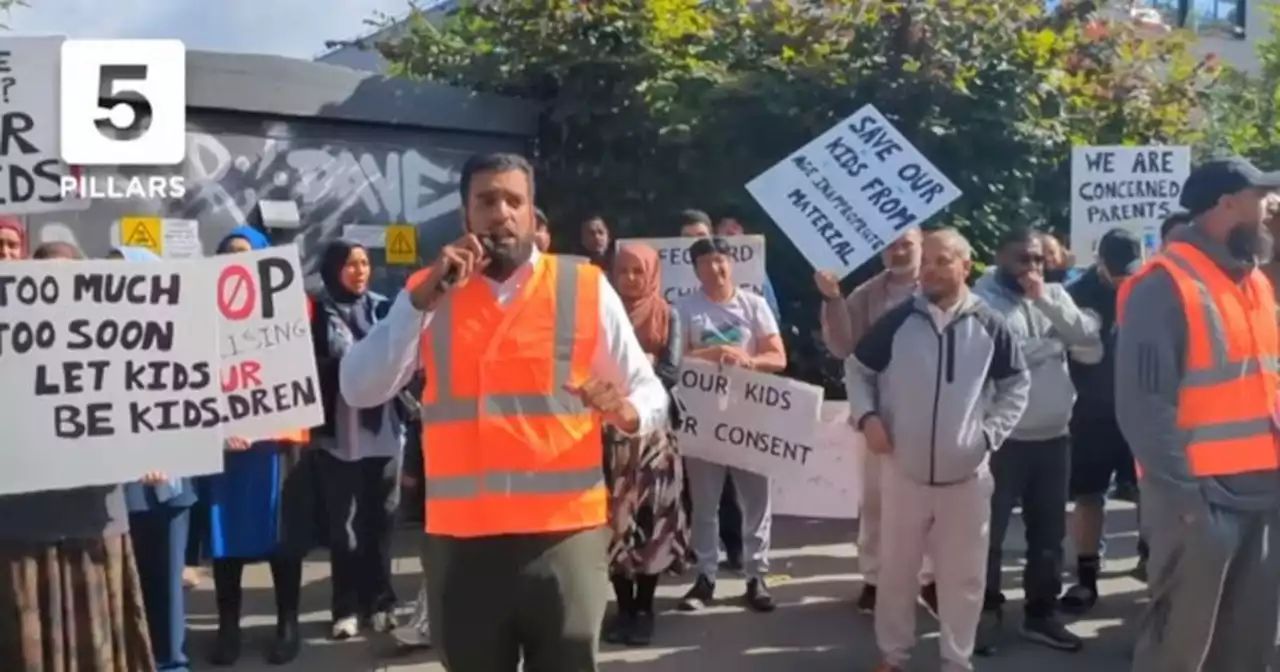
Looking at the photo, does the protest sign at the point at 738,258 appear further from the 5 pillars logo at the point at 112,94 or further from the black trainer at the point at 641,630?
the 5 pillars logo at the point at 112,94

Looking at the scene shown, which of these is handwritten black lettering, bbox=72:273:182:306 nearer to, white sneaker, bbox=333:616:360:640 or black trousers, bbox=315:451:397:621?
black trousers, bbox=315:451:397:621

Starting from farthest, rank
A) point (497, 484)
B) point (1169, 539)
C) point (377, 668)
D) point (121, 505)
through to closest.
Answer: point (377, 668) < point (121, 505) < point (1169, 539) < point (497, 484)

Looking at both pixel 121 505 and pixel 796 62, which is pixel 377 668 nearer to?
pixel 121 505

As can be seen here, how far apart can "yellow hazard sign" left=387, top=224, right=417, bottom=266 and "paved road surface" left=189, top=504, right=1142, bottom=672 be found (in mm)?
2343

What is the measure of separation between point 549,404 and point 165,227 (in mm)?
6287

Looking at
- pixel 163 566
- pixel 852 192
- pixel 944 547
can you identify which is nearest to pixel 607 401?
pixel 944 547

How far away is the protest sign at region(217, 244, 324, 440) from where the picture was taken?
6211 mm

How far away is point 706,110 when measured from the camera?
430 inches

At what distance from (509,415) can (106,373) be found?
1978 millimetres

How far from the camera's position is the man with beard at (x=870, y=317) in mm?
7293

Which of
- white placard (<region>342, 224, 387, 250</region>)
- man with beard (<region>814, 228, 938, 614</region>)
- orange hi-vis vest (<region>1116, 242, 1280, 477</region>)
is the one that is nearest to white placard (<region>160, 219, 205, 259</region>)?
white placard (<region>342, 224, 387, 250</region>)

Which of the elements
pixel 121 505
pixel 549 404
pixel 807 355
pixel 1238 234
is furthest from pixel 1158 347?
pixel 807 355

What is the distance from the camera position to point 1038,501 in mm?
7160

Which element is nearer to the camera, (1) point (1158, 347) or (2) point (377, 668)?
(1) point (1158, 347)
